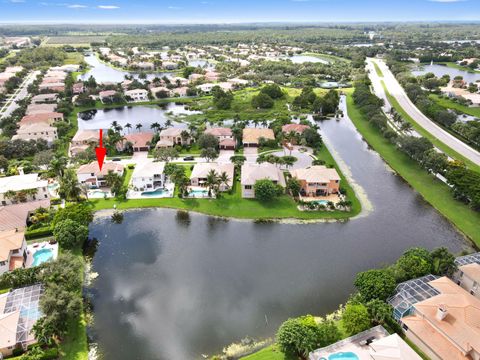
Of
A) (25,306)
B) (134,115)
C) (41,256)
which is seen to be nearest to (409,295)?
(25,306)

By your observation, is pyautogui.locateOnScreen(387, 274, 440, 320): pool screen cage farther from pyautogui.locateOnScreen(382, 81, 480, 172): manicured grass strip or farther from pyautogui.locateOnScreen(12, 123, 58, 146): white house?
pyautogui.locateOnScreen(12, 123, 58, 146): white house

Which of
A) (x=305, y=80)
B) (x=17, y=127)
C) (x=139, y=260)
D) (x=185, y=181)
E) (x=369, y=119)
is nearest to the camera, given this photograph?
(x=139, y=260)

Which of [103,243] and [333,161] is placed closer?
[103,243]

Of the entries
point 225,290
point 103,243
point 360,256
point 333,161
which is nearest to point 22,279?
point 103,243

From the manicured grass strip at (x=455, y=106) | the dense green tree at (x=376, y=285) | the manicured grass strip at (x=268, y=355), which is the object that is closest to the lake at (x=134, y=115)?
the dense green tree at (x=376, y=285)

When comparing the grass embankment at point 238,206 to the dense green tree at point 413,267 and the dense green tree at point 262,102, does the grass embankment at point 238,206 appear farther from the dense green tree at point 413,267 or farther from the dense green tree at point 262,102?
the dense green tree at point 262,102

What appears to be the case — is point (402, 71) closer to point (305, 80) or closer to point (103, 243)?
point (305, 80)
